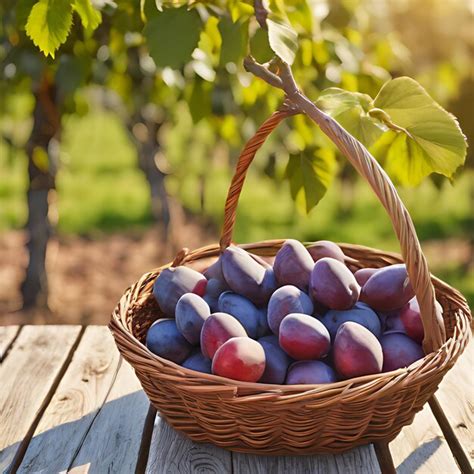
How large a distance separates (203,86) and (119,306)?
2.15 feet

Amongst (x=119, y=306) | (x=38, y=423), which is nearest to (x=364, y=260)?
(x=119, y=306)

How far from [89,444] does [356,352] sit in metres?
0.44

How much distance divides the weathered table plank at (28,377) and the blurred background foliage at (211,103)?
20.5 inches

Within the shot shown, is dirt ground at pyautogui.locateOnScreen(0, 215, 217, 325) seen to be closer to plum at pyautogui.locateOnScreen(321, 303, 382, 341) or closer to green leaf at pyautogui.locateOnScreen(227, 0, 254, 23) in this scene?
green leaf at pyautogui.locateOnScreen(227, 0, 254, 23)

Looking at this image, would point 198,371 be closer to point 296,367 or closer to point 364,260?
point 296,367

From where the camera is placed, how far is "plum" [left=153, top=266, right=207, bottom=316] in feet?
4.20

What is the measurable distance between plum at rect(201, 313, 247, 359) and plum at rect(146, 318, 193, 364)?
57mm

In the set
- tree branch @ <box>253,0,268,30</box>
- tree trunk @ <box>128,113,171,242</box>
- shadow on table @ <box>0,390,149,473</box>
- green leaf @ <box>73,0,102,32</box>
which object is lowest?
tree trunk @ <box>128,113,171,242</box>

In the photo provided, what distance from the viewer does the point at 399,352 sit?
1.14 metres

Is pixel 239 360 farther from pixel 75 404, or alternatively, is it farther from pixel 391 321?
pixel 75 404

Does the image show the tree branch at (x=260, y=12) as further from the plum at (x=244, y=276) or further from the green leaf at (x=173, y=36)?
the plum at (x=244, y=276)

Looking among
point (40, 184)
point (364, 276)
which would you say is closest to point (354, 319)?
point (364, 276)

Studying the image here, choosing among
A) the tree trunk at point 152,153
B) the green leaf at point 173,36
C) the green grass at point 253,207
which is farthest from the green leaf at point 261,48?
the green grass at point 253,207

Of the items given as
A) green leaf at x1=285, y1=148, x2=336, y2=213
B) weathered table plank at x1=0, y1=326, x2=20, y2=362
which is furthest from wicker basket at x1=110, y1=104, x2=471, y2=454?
weathered table plank at x1=0, y1=326, x2=20, y2=362
